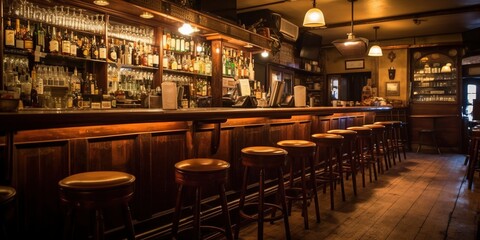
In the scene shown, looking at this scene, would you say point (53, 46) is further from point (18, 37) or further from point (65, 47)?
point (18, 37)

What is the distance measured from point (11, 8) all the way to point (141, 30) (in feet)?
5.45

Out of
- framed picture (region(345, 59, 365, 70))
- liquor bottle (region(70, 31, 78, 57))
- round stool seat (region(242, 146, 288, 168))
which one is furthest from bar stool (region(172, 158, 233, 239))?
framed picture (region(345, 59, 365, 70))

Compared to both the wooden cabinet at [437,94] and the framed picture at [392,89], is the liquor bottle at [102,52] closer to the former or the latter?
the wooden cabinet at [437,94]

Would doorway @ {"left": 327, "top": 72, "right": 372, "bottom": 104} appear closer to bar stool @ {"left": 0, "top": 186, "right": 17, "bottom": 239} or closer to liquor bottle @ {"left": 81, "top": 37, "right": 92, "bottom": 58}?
liquor bottle @ {"left": 81, "top": 37, "right": 92, "bottom": 58}

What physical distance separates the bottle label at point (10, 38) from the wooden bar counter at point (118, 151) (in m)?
2.09

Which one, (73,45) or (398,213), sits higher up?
(73,45)

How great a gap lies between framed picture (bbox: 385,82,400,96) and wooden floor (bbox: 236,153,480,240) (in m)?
4.66

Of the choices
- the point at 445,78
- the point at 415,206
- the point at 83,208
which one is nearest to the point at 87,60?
the point at 83,208

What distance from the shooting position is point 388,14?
7465 millimetres

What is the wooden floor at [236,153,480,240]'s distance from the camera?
3.07m

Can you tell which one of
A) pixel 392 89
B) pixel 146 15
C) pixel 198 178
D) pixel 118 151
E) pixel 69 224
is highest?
pixel 146 15

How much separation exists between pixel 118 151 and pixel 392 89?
9.23m

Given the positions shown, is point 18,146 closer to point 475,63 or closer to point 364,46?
point 364,46

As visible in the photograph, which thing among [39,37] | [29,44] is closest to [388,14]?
[39,37]
